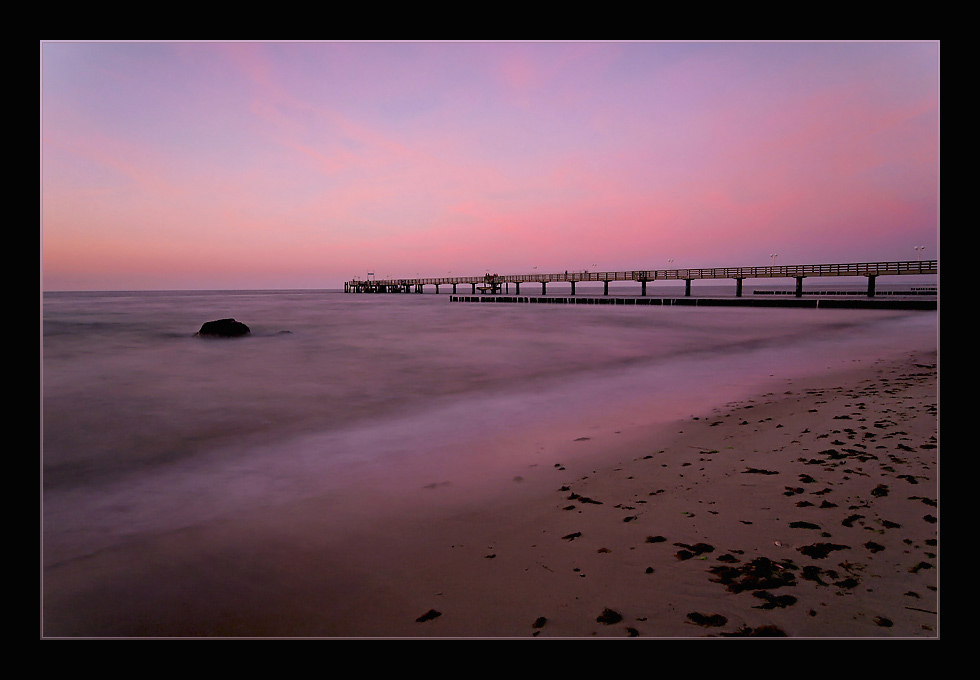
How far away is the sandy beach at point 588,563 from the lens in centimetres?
267

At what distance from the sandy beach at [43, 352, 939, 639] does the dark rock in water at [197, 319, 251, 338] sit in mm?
21747

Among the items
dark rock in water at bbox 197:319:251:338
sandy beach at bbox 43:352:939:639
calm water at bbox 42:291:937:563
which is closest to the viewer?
sandy beach at bbox 43:352:939:639

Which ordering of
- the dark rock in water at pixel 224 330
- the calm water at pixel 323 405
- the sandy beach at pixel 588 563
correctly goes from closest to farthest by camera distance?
the sandy beach at pixel 588 563 < the calm water at pixel 323 405 < the dark rock in water at pixel 224 330

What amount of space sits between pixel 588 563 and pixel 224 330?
81.9 feet

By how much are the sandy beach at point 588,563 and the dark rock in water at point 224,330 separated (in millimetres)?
21747

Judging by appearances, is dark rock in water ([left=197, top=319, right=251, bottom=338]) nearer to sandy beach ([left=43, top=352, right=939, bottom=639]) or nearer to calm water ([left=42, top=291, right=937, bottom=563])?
calm water ([left=42, top=291, right=937, bottom=563])

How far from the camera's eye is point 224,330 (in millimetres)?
23656

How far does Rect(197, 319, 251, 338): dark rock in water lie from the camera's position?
2338 centimetres

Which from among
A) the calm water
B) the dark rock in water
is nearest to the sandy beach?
the calm water

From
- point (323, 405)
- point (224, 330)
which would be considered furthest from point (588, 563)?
point (224, 330)

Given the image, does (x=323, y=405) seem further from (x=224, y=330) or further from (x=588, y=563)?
(x=224, y=330)

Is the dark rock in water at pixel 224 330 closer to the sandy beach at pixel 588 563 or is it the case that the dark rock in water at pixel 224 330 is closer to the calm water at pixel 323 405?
the calm water at pixel 323 405

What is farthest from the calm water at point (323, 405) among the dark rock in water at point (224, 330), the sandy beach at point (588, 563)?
the dark rock in water at point (224, 330)

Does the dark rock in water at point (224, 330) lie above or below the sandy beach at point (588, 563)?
above
